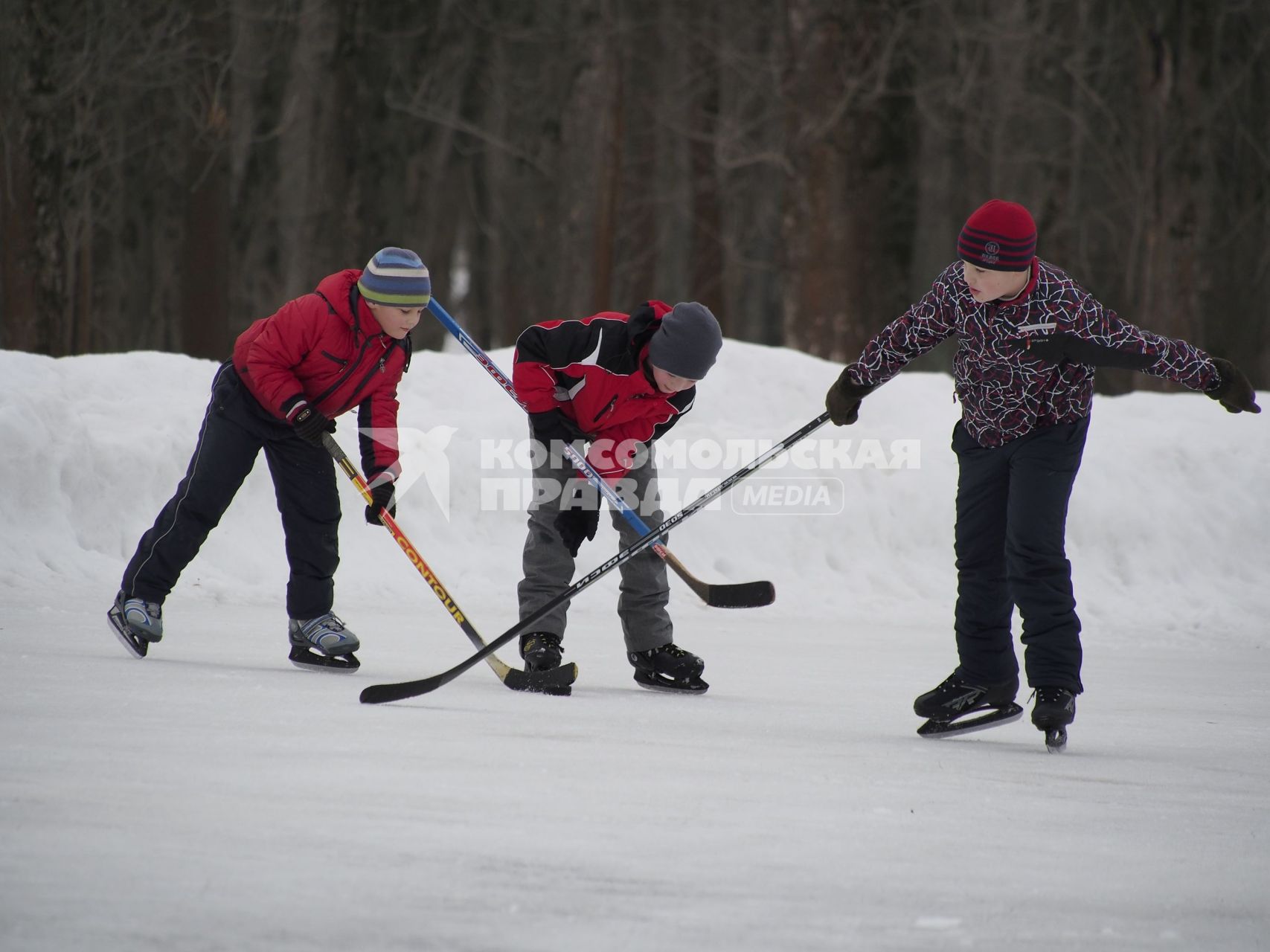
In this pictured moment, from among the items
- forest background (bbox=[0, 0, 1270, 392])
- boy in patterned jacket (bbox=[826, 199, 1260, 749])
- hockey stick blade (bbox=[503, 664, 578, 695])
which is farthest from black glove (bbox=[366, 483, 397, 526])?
forest background (bbox=[0, 0, 1270, 392])

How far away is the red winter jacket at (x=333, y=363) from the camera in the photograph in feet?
14.5

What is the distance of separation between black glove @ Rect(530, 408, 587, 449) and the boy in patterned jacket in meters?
1.01

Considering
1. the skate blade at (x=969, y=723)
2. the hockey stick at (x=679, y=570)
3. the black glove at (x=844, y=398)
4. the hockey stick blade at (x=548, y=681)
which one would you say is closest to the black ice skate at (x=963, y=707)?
the skate blade at (x=969, y=723)

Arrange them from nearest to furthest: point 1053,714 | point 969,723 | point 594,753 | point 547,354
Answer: point 594,753
point 1053,714
point 969,723
point 547,354

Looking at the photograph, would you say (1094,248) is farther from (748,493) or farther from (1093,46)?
(748,493)

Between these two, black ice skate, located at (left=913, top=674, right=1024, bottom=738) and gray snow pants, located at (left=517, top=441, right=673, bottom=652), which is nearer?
black ice skate, located at (left=913, top=674, right=1024, bottom=738)

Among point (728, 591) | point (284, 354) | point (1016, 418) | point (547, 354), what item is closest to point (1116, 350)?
point (1016, 418)

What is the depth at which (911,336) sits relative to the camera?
3.93 meters

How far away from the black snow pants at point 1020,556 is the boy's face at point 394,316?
1.82 m

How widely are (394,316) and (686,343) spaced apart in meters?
1.00

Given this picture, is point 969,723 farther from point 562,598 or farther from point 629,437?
point 629,437

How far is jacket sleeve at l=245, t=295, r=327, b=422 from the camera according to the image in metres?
4.39

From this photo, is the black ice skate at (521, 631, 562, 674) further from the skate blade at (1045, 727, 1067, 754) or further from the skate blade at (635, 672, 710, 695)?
the skate blade at (1045, 727, 1067, 754)

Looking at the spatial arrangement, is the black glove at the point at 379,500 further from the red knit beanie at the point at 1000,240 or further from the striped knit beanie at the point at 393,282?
the red knit beanie at the point at 1000,240
